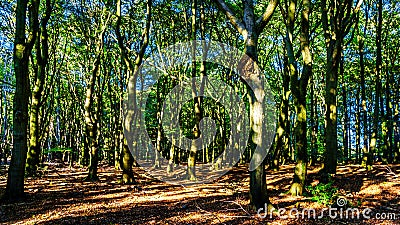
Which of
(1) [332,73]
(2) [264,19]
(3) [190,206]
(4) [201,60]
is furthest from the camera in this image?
(4) [201,60]

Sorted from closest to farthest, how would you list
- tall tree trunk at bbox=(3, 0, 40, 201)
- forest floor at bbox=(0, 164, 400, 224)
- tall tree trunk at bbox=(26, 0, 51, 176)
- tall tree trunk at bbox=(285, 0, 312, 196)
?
forest floor at bbox=(0, 164, 400, 224), tall tree trunk at bbox=(3, 0, 40, 201), tall tree trunk at bbox=(285, 0, 312, 196), tall tree trunk at bbox=(26, 0, 51, 176)

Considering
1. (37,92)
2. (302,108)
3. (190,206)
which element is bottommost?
(190,206)

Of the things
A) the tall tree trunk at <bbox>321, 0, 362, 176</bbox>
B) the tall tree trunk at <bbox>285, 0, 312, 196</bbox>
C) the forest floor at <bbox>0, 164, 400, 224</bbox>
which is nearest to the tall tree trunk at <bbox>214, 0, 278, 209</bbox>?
the forest floor at <bbox>0, 164, 400, 224</bbox>

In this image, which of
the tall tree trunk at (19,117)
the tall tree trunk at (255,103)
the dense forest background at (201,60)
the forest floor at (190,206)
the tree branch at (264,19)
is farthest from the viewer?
the dense forest background at (201,60)

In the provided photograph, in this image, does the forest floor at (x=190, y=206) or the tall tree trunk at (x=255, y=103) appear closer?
the forest floor at (x=190, y=206)

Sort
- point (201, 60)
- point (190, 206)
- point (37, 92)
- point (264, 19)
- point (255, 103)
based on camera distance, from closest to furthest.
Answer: point (255, 103) < point (264, 19) < point (190, 206) < point (37, 92) < point (201, 60)

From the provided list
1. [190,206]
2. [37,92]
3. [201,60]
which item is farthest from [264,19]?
[37,92]

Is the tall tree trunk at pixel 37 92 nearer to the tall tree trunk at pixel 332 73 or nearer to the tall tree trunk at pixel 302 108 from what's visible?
the tall tree trunk at pixel 302 108

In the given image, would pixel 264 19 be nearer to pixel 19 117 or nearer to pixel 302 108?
pixel 302 108

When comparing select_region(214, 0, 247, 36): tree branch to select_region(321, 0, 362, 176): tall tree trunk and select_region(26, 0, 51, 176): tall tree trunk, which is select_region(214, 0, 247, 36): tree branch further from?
select_region(26, 0, 51, 176): tall tree trunk

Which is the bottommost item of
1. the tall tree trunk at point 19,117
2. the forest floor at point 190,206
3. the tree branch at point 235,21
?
the forest floor at point 190,206

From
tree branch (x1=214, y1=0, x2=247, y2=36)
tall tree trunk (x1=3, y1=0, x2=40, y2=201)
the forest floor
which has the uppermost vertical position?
tree branch (x1=214, y1=0, x2=247, y2=36)

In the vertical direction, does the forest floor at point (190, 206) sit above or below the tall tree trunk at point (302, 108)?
below

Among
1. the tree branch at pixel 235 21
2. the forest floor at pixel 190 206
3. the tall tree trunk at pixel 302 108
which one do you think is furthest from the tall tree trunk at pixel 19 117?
the tall tree trunk at pixel 302 108
